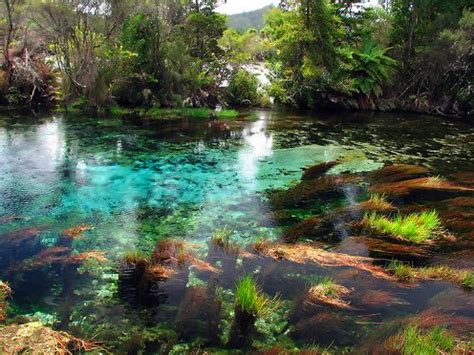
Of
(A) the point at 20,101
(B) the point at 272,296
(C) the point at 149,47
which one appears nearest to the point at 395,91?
(C) the point at 149,47

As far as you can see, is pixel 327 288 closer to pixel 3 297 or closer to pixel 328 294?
pixel 328 294

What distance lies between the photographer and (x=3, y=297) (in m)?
5.07

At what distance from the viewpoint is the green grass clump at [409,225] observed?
23.3 feet

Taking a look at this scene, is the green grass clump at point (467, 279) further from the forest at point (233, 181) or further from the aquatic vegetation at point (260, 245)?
the aquatic vegetation at point (260, 245)

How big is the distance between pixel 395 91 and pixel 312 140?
13.2m

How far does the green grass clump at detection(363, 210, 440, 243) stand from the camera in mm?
7092

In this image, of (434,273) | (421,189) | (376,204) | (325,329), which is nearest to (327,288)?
(325,329)

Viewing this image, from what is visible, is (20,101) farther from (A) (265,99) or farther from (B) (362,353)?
(B) (362,353)

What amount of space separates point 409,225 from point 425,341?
3321 mm

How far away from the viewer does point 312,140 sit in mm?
16484

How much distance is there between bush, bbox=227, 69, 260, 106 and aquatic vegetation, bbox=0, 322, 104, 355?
22.7 metres

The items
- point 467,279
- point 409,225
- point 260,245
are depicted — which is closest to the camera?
point 467,279

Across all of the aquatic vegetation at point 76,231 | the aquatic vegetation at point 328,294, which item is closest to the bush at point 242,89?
the aquatic vegetation at point 76,231

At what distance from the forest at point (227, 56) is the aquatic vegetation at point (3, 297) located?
53.0 ft
